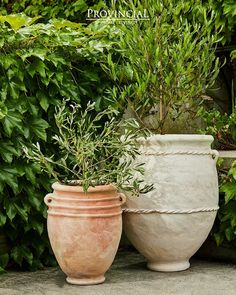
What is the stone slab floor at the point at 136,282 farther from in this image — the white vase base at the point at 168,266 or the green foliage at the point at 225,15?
the green foliage at the point at 225,15

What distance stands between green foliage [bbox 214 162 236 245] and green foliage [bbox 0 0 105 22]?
2246 millimetres

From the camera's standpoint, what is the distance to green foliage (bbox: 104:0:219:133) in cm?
398

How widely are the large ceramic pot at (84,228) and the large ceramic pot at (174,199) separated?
0.30 meters

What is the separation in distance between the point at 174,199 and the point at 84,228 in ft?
1.99

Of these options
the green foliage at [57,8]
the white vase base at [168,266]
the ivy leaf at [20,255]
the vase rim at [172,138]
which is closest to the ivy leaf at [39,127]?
the vase rim at [172,138]

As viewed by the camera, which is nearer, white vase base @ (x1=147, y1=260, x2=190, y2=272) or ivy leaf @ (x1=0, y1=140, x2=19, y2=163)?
ivy leaf @ (x1=0, y1=140, x2=19, y2=163)

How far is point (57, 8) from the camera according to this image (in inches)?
237

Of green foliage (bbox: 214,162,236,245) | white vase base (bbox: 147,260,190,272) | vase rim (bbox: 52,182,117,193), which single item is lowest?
white vase base (bbox: 147,260,190,272)

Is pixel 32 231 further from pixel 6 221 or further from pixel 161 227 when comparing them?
pixel 161 227

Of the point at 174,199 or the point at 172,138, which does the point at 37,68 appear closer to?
the point at 172,138

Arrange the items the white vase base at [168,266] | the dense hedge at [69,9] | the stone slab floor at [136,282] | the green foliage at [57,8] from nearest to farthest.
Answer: the stone slab floor at [136,282] < the white vase base at [168,266] < the dense hedge at [69,9] < the green foliage at [57,8]

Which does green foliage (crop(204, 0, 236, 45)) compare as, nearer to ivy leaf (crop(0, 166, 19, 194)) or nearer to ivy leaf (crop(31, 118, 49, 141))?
ivy leaf (crop(31, 118, 49, 141))

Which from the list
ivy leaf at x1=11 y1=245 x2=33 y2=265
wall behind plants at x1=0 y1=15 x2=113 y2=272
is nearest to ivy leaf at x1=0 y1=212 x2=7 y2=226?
wall behind plants at x1=0 y1=15 x2=113 y2=272

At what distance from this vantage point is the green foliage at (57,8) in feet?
19.1
